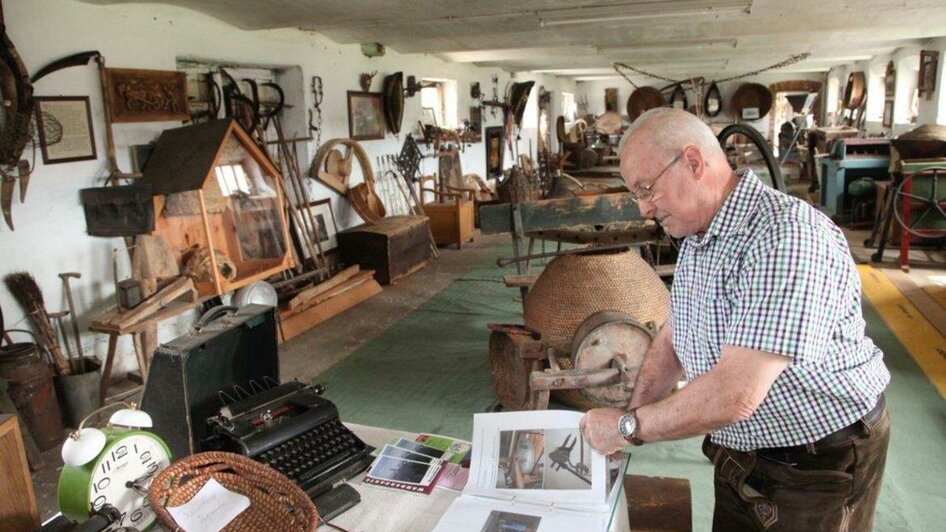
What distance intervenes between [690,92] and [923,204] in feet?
39.6

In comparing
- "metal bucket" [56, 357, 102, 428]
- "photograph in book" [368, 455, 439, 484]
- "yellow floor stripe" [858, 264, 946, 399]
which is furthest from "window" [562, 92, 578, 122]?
"photograph in book" [368, 455, 439, 484]

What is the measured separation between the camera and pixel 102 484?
145 cm

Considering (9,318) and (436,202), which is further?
(436,202)

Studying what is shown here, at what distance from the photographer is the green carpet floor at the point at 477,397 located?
3055 millimetres

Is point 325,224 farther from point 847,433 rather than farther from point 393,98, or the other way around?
point 847,433

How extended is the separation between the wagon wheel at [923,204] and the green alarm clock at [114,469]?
677cm

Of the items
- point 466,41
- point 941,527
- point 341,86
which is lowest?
point 941,527

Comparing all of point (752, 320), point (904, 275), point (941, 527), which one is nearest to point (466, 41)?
point (904, 275)

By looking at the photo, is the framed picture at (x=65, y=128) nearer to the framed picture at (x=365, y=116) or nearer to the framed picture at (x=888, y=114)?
the framed picture at (x=365, y=116)

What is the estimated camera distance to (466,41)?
769cm

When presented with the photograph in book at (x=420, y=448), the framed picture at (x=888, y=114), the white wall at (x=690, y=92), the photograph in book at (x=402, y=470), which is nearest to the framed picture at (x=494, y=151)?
the framed picture at (x=888, y=114)

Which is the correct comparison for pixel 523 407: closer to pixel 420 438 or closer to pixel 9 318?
pixel 420 438

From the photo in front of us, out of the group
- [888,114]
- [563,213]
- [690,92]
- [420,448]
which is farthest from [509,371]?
[690,92]

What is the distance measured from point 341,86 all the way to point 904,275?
594cm
